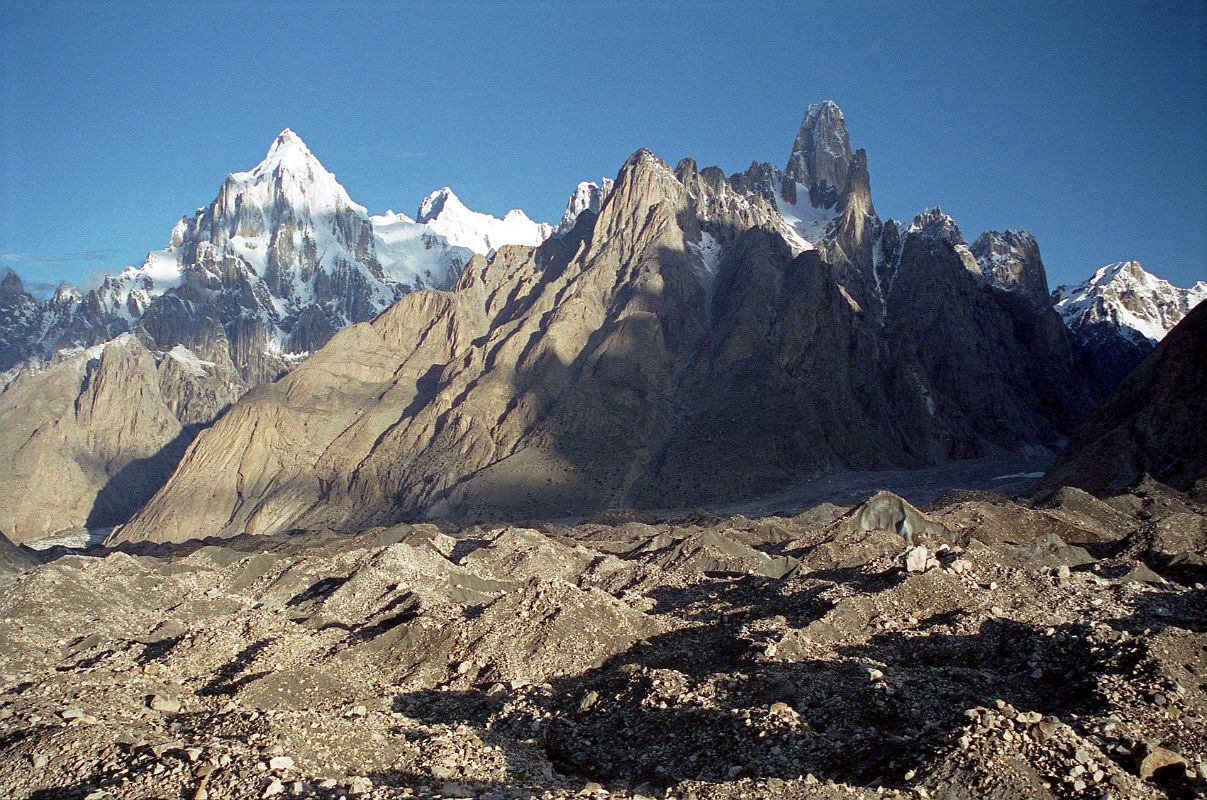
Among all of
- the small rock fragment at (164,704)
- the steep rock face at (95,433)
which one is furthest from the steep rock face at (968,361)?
the steep rock face at (95,433)

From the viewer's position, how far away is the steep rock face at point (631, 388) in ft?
313

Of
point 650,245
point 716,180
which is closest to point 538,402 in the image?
point 650,245

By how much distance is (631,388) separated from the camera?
104m

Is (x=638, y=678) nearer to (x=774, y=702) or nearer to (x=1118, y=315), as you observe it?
(x=774, y=702)

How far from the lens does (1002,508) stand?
43.5m

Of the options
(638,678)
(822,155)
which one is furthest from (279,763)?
(822,155)

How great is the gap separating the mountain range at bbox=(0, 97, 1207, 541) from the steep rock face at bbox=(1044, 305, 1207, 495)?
28.8 metres

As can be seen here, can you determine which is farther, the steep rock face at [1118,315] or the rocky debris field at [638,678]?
the steep rock face at [1118,315]

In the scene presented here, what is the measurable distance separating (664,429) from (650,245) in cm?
3100

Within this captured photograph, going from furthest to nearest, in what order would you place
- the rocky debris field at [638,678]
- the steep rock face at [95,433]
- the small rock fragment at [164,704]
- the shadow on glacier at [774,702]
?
1. the steep rock face at [95,433]
2. the small rock fragment at [164,704]
3. the shadow on glacier at [774,702]
4. the rocky debris field at [638,678]

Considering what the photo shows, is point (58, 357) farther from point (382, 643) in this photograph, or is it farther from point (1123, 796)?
point (1123, 796)

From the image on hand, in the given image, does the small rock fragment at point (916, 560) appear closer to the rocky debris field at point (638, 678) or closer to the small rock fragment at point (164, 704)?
the rocky debris field at point (638, 678)

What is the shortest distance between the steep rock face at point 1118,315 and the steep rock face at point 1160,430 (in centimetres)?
7872

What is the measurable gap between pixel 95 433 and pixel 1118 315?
163931 millimetres
